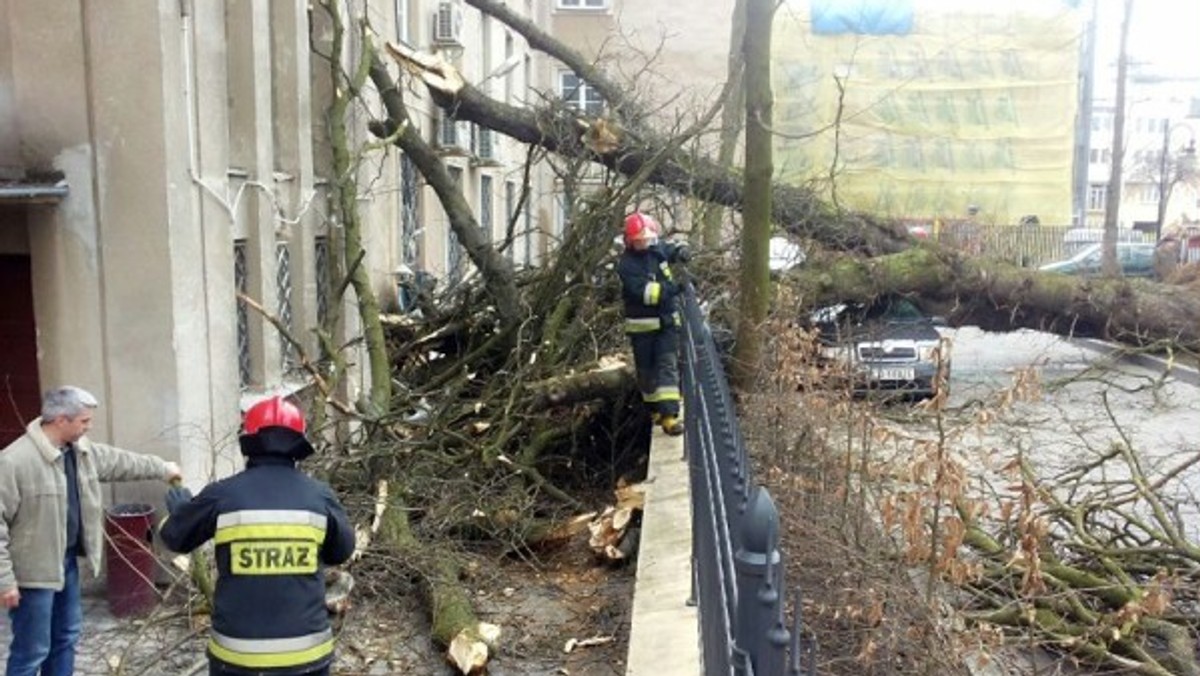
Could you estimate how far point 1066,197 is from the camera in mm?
31844

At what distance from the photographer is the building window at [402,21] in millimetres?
14253

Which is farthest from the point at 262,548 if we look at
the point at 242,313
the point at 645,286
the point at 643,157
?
the point at 643,157

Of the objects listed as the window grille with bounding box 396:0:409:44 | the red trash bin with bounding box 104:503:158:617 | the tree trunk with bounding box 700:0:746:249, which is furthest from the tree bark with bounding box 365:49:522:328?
the window grille with bounding box 396:0:409:44

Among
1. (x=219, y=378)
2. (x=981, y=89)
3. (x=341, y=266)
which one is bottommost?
(x=219, y=378)

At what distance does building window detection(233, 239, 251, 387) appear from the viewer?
27.8 feet

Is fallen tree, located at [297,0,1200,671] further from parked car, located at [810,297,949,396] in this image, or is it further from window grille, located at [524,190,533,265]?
window grille, located at [524,190,533,265]

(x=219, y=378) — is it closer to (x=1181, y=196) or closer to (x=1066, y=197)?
(x=1066, y=197)

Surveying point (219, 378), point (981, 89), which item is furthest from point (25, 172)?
point (981, 89)

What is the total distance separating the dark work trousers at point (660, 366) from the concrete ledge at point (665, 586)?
57cm

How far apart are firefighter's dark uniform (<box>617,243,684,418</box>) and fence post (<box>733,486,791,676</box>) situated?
581cm

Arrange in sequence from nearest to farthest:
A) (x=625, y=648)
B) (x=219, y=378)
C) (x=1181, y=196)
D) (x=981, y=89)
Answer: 1. (x=625, y=648)
2. (x=219, y=378)
3. (x=981, y=89)
4. (x=1181, y=196)

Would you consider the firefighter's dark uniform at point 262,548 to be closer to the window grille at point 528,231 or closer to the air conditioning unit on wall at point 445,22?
the window grille at point 528,231

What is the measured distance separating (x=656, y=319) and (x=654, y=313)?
0.05 metres

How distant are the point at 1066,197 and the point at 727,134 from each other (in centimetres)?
2298
